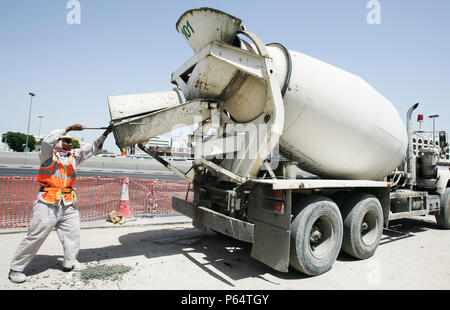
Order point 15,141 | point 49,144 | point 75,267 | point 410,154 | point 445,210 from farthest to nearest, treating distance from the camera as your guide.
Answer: point 15,141 → point 445,210 → point 410,154 → point 75,267 → point 49,144

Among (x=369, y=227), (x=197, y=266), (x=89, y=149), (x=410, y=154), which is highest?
(x=410, y=154)

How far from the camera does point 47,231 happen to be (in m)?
3.37

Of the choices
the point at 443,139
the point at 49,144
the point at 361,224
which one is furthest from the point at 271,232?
the point at 443,139

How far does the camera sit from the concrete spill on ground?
336 cm

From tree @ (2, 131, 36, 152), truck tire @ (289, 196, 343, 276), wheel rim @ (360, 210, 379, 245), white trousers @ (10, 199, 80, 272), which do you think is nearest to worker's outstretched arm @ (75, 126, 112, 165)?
white trousers @ (10, 199, 80, 272)

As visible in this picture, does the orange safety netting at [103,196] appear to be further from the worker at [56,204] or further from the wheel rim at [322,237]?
the wheel rim at [322,237]

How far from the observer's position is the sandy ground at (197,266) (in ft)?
10.9

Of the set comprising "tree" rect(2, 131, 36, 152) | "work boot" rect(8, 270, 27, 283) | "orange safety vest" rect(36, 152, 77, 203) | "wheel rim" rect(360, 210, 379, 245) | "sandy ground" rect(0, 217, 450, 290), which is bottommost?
"sandy ground" rect(0, 217, 450, 290)

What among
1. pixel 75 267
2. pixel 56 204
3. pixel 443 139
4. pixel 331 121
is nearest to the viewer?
pixel 56 204

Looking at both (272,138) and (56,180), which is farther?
(272,138)

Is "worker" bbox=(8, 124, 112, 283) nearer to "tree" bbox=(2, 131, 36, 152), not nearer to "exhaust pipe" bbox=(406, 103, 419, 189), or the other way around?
"exhaust pipe" bbox=(406, 103, 419, 189)

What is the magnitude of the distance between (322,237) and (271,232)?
1062 mm

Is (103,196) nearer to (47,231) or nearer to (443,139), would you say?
(47,231)

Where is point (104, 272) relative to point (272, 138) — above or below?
below
